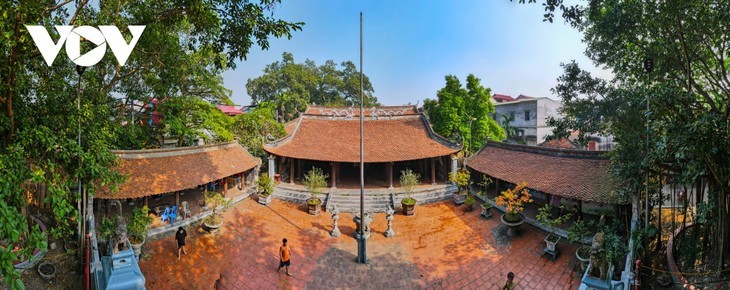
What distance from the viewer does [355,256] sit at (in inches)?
448

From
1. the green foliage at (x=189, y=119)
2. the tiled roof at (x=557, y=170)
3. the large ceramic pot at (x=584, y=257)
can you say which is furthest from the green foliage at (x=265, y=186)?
the large ceramic pot at (x=584, y=257)

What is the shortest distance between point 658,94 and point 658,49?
2842 millimetres

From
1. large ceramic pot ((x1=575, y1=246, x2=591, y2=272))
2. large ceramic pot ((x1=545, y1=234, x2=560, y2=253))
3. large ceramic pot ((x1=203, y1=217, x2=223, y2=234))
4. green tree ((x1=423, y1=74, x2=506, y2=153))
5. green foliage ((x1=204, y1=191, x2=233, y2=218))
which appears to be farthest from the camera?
green tree ((x1=423, y1=74, x2=506, y2=153))

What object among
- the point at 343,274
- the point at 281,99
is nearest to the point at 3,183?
the point at 343,274

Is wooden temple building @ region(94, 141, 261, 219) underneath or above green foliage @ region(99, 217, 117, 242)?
above

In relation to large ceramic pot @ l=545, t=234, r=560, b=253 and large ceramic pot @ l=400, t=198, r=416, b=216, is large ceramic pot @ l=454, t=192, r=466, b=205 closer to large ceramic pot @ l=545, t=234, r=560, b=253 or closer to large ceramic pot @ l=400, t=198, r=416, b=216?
large ceramic pot @ l=400, t=198, r=416, b=216

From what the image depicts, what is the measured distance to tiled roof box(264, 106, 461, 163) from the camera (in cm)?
1828

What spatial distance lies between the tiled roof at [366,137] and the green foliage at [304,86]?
10.0 m

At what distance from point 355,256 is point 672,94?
934 centimetres

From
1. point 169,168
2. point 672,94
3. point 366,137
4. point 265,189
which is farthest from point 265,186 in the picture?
point 672,94

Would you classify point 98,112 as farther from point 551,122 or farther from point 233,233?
point 551,122

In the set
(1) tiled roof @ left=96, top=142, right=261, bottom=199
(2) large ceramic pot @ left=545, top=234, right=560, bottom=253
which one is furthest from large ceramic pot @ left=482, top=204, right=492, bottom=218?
(1) tiled roof @ left=96, top=142, right=261, bottom=199

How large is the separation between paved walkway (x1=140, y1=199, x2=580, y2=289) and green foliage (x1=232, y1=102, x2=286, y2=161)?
29.6 feet

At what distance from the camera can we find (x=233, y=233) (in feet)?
42.5
